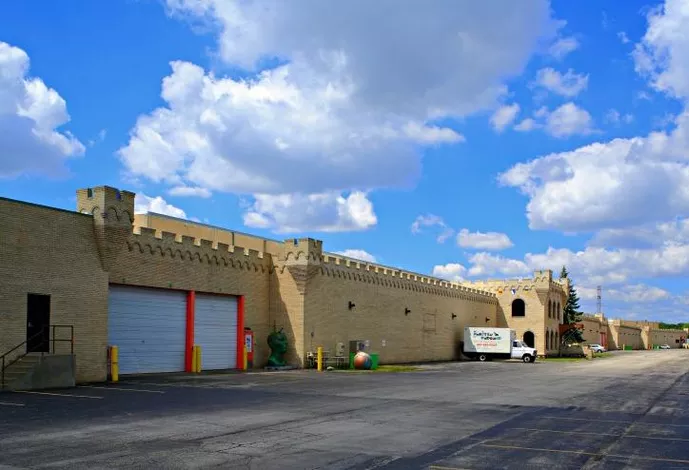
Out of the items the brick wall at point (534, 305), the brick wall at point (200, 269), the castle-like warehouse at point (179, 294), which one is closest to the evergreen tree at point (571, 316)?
the brick wall at point (534, 305)

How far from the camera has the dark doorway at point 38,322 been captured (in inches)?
959

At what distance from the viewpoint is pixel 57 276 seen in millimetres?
25312

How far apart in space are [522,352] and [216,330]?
1248 inches

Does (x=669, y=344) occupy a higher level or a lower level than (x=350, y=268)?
lower

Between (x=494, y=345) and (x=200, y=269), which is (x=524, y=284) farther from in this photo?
(x=200, y=269)

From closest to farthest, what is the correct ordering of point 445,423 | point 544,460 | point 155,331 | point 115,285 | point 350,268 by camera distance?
point 544,460 → point 445,423 → point 115,285 → point 155,331 → point 350,268

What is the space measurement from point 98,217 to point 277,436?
1711cm

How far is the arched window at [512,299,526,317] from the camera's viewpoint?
7212cm

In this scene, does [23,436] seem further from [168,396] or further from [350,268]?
[350,268]

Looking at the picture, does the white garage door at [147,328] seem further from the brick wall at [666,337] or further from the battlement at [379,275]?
the brick wall at [666,337]

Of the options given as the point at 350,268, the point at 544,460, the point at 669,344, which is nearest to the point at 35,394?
the point at 544,460

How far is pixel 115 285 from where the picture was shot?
29234 millimetres

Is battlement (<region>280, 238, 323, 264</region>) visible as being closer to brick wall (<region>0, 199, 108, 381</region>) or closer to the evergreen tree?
brick wall (<region>0, 199, 108, 381</region>)

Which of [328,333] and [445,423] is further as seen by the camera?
[328,333]
